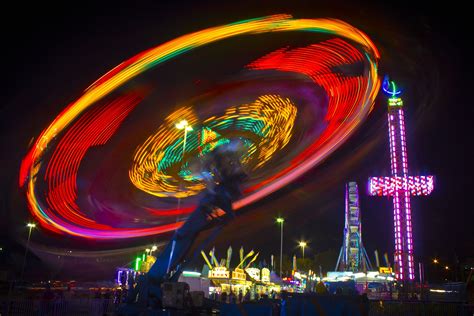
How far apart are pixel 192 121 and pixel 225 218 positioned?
24.2 feet

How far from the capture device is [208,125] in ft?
67.7

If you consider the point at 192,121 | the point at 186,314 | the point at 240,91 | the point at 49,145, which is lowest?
the point at 186,314

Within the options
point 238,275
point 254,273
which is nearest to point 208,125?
point 238,275

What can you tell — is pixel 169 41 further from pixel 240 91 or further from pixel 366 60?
pixel 366 60

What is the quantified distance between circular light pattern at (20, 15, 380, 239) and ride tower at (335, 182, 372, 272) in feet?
172

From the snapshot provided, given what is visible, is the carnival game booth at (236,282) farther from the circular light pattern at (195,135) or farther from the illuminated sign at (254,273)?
the circular light pattern at (195,135)

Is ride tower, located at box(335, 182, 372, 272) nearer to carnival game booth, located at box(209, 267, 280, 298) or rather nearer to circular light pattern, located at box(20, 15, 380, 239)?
carnival game booth, located at box(209, 267, 280, 298)

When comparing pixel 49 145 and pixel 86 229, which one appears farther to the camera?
pixel 86 229

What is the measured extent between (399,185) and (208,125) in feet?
152

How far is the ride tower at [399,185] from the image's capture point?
57.5 meters

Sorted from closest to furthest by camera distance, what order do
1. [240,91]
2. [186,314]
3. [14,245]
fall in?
[186,314], [240,91], [14,245]

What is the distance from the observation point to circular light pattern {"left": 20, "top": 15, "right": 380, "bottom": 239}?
64.8 ft

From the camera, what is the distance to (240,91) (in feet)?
68.5

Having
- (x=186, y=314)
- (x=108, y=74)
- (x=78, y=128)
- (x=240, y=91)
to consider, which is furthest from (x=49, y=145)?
(x=186, y=314)
